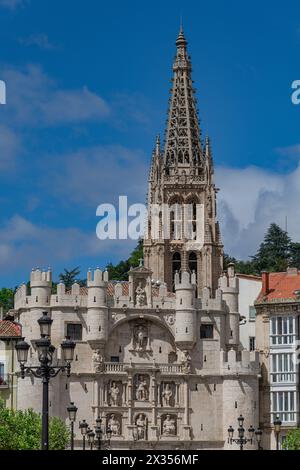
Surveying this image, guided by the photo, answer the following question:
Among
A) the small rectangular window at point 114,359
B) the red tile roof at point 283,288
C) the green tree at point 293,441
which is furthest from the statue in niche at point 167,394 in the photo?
the green tree at point 293,441

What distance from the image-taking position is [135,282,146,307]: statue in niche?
118 meters

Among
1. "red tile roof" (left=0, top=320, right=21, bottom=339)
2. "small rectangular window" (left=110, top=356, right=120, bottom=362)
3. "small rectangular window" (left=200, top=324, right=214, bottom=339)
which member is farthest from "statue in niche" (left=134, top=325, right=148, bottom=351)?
"red tile roof" (left=0, top=320, right=21, bottom=339)

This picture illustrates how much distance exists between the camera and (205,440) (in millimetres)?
115812

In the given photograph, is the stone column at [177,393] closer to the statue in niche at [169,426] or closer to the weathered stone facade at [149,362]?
the weathered stone facade at [149,362]

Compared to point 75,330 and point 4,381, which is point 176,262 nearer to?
point 75,330

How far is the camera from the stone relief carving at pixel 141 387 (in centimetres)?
11700

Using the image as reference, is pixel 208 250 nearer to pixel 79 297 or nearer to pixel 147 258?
pixel 147 258

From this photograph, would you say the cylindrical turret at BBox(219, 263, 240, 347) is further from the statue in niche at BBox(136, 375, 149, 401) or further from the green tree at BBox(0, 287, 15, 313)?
the green tree at BBox(0, 287, 15, 313)

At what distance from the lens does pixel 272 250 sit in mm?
178875

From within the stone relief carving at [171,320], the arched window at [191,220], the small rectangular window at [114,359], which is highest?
the arched window at [191,220]

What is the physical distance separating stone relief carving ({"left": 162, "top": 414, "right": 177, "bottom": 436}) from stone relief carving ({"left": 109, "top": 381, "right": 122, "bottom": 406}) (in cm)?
449

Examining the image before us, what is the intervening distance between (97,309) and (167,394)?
999cm

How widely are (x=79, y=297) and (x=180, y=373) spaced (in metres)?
11.3

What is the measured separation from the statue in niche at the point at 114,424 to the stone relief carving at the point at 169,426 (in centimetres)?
405
